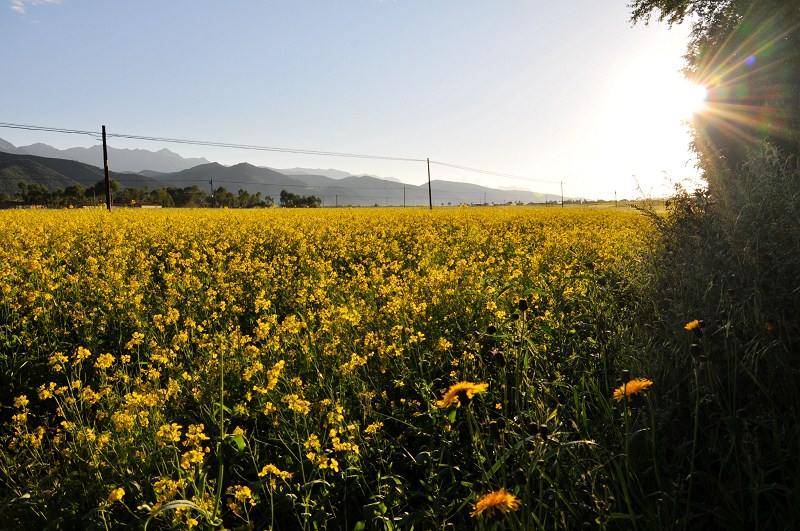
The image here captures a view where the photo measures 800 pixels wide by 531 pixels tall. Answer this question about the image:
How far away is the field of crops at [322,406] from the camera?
81.4 inches

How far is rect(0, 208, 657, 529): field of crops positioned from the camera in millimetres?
2068

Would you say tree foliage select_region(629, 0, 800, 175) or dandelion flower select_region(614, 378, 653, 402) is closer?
dandelion flower select_region(614, 378, 653, 402)

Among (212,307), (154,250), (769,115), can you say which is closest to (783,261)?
(212,307)

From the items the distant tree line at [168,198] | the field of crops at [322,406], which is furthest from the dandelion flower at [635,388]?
the distant tree line at [168,198]

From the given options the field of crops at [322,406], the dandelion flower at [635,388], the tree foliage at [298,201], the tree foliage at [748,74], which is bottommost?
the field of crops at [322,406]

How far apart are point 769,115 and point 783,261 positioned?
1180 cm

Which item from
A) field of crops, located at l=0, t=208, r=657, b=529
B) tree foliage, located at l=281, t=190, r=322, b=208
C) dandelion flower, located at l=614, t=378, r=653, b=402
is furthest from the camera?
tree foliage, located at l=281, t=190, r=322, b=208

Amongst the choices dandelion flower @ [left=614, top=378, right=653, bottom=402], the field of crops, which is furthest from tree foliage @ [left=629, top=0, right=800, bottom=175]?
dandelion flower @ [left=614, top=378, right=653, bottom=402]

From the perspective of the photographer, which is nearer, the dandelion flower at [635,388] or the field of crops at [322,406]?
the dandelion flower at [635,388]

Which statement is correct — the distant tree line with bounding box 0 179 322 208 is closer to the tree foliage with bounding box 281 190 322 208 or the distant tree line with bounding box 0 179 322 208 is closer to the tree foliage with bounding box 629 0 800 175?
the tree foliage with bounding box 281 190 322 208

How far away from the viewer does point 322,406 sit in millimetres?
2672

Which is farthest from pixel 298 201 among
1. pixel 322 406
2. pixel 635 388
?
pixel 635 388

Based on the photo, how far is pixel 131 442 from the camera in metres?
2.44

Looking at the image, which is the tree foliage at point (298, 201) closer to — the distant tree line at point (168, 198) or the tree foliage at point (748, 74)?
the distant tree line at point (168, 198)
